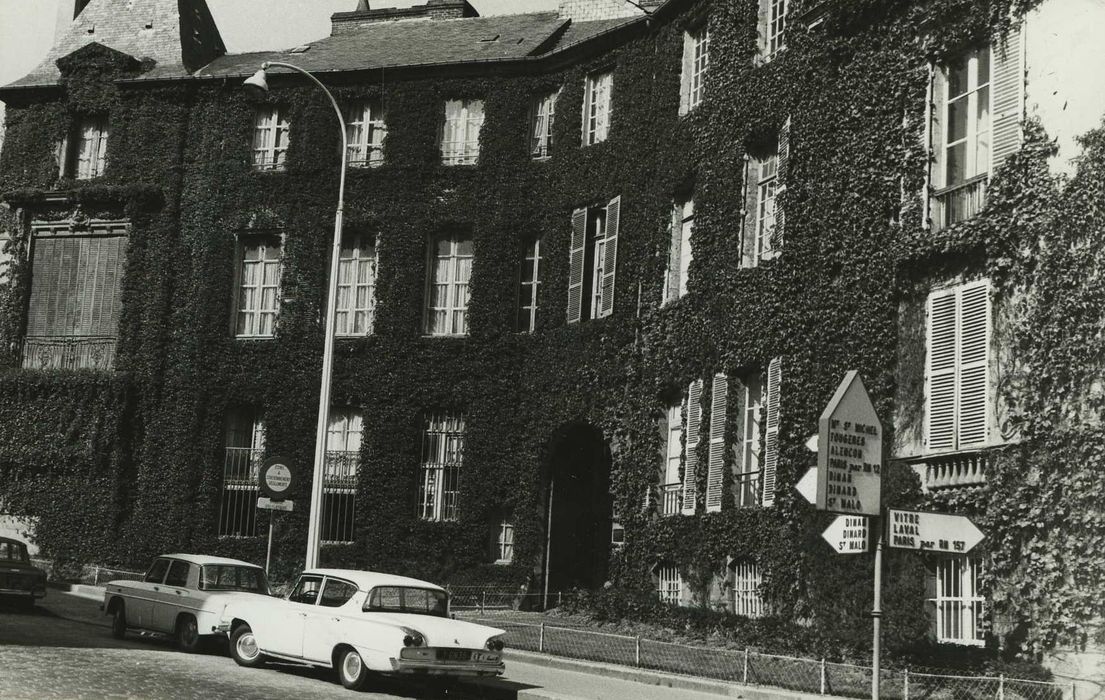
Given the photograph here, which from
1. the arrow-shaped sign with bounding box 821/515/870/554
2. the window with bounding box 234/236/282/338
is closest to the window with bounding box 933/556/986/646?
the arrow-shaped sign with bounding box 821/515/870/554

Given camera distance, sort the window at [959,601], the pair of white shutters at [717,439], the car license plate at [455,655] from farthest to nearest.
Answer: the pair of white shutters at [717,439], the window at [959,601], the car license plate at [455,655]

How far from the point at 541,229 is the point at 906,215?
14.0 metres

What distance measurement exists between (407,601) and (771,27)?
43.8 feet

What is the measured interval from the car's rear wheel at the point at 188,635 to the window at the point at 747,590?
28.6ft

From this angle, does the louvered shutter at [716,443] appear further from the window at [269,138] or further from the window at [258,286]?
the window at [269,138]

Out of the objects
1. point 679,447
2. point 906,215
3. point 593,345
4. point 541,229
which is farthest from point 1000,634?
point 541,229

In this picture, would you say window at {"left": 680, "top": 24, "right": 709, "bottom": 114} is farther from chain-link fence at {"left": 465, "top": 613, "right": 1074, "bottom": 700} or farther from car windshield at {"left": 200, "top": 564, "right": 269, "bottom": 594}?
car windshield at {"left": 200, "top": 564, "right": 269, "bottom": 594}

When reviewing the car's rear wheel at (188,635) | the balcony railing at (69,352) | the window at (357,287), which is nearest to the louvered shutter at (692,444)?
the car's rear wheel at (188,635)

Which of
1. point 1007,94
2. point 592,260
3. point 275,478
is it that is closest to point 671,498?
point 592,260

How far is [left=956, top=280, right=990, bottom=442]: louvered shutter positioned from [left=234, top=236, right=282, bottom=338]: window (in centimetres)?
2015

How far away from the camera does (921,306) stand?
781 inches

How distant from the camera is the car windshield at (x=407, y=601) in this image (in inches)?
677

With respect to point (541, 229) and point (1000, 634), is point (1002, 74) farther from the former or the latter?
point (541, 229)

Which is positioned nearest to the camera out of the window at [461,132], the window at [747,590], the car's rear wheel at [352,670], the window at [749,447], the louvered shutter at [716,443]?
the car's rear wheel at [352,670]
